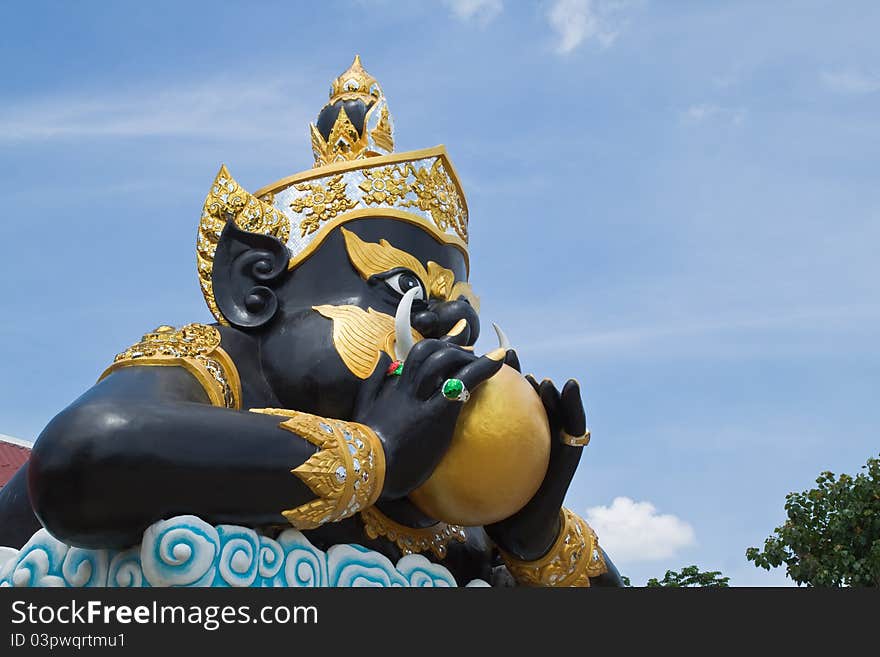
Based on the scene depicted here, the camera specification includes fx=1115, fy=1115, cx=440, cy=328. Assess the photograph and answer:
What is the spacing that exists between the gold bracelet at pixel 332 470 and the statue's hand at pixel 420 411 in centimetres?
15

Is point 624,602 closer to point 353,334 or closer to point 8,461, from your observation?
point 353,334

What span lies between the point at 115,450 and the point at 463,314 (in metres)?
1.99

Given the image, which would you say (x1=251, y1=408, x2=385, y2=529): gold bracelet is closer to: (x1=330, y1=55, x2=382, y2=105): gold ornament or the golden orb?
the golden orb

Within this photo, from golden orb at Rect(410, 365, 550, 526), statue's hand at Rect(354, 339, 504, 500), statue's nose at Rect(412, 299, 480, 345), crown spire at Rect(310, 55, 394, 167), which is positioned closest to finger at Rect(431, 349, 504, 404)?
statue's hand at Rect(354, 339, 504, 500)

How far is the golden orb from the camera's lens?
5.03 metres

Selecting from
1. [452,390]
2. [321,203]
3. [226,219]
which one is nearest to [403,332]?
[452,390]

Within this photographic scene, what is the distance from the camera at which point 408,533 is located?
5.30m

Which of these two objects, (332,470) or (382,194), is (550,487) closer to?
(332,470)

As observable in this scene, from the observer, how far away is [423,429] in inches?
191

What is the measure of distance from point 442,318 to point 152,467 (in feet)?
5.86

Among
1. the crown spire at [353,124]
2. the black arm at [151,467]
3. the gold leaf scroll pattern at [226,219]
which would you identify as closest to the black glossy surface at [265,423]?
the black arm at [151,467]

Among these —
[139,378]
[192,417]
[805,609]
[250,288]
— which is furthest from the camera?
[250,288]

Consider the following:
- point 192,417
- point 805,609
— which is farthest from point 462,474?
point 805,609

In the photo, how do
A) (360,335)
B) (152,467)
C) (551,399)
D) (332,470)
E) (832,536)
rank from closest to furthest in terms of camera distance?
(152,467)
(332,470)
(360,335)
(551,399)
(832,536)
